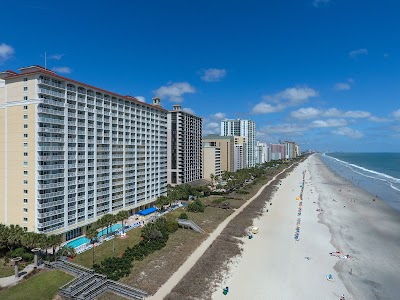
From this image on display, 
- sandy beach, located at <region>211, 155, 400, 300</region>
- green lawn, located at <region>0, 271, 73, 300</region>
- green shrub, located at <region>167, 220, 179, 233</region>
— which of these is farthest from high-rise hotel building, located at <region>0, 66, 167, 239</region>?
sandy beach, located at <region>211, 155, 400, 300</region>

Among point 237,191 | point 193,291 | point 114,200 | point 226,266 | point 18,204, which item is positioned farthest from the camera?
point 237,191

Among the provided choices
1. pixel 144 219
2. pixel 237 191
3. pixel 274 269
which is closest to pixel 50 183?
pixel 144 219

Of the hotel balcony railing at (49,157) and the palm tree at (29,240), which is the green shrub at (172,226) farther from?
the hotel balcony railing at (49,157)

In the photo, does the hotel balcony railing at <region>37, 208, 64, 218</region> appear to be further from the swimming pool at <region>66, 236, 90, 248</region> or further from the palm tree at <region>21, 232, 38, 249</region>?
the swimming pool at <region>66, 236, 90, 248</region>

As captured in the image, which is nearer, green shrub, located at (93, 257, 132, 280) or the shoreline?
green shrub, located at (93, 257, 132, 280)

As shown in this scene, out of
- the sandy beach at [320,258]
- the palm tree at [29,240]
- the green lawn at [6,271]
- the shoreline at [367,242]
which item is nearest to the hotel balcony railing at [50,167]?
the palm tree at [29,240]

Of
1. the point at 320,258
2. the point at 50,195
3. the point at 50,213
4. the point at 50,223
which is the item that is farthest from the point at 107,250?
the point at 320,258

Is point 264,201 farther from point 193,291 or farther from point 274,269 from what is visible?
point 193,291
